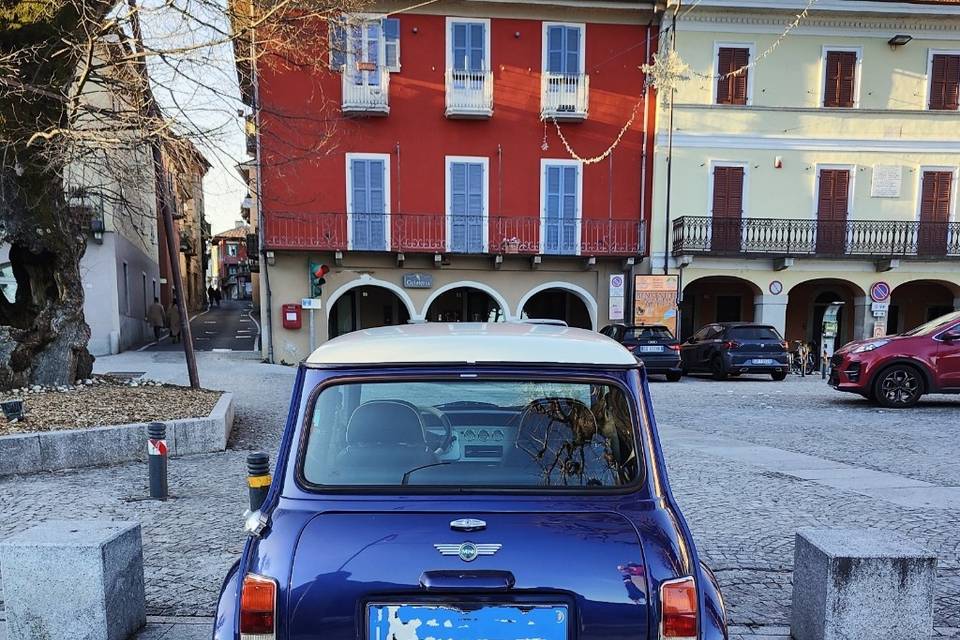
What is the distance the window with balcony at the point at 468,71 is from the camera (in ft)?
58.6

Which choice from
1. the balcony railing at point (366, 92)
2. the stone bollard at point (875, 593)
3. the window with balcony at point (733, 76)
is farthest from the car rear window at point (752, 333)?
the stone bollard at point (875, 593)

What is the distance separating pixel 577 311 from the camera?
22203 millimetres

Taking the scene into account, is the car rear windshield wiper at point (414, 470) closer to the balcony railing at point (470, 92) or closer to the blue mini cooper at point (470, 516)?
the blue mini cooper at point (470, 516)

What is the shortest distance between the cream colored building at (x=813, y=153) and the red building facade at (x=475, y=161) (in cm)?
166

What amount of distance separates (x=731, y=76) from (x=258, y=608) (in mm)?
21076

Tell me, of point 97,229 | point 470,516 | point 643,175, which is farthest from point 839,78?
point 97,229

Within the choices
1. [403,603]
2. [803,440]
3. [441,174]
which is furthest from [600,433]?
[441,174]

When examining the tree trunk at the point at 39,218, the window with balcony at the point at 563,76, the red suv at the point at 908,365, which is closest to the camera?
the tree trunk at the point at 39,218

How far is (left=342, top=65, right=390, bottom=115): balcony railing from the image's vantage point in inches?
684

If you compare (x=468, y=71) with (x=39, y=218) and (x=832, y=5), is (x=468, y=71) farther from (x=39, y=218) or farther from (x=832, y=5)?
(x=39, y=218)

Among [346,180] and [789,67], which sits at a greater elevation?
[789,67]

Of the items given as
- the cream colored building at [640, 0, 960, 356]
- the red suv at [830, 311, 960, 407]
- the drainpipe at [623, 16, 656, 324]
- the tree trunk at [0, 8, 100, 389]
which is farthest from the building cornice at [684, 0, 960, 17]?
the tree trunk at [0, 8, 100, 389]

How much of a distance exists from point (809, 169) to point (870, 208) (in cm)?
253

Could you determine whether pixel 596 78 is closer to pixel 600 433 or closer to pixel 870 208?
pixel 870 208
